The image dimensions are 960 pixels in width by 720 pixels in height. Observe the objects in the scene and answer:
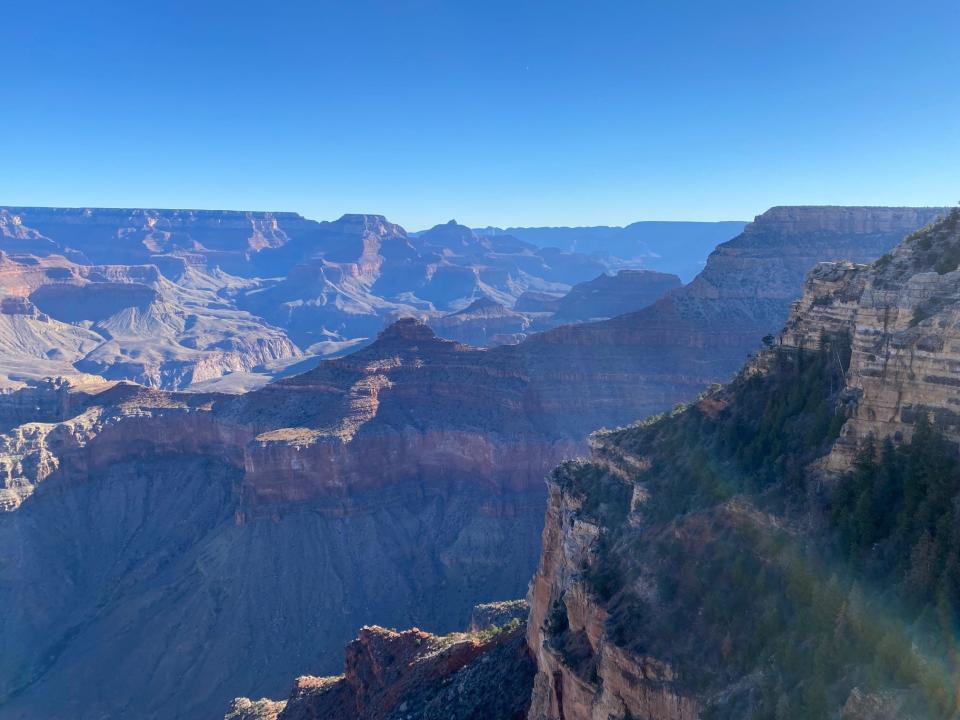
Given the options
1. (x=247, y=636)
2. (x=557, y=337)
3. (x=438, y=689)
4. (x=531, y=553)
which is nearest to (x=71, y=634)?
(x=247, y=636)

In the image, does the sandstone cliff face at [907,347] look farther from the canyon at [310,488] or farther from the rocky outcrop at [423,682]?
the canyon at [310,488]

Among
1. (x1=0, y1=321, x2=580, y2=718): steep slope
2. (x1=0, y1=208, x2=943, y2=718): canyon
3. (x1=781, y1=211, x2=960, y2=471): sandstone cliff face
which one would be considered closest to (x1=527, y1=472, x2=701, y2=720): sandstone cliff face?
(x1=781, y1=211, x2=960, y2=471): sandstone cliff face

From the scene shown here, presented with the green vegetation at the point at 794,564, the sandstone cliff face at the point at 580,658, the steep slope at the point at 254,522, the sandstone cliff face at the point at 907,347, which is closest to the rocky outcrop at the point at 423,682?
the sandstone cliff face at the point at 580,658

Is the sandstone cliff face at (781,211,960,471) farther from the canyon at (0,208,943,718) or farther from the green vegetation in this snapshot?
the canyon at (0,208,943,718)

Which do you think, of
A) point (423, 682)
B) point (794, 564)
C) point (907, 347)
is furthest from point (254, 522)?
point (907, 347)

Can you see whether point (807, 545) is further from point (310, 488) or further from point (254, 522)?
point (254, 522)

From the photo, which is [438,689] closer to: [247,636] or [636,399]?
[247,636]
